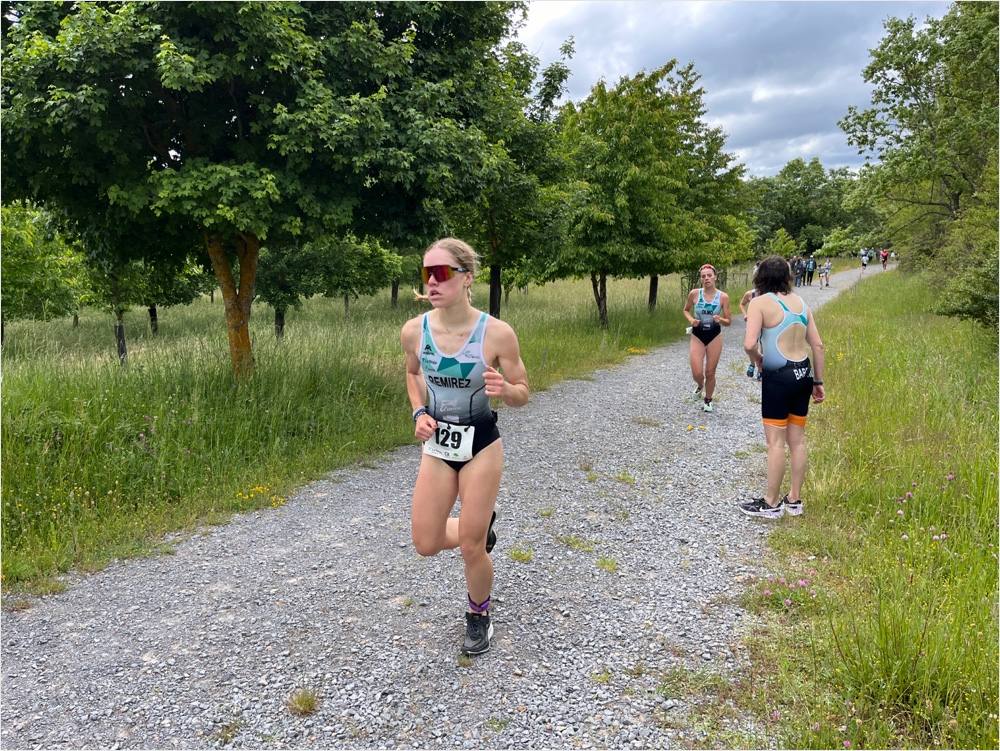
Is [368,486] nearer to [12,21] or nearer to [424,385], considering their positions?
[424,385]

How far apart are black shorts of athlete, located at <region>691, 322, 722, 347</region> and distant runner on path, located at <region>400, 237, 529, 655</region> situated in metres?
5.81

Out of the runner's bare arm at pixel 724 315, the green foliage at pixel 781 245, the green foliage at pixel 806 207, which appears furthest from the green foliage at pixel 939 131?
the green foliage at pixel 806 207

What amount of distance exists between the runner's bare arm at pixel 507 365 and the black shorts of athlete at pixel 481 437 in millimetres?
154

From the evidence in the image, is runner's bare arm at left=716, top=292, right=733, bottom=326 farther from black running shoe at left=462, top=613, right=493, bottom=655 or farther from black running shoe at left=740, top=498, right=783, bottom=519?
black running shoe at left=462, top=613, right=493, bottom=655

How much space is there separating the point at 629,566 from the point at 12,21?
759cm

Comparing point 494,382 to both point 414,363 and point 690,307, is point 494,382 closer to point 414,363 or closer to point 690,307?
point 414,363

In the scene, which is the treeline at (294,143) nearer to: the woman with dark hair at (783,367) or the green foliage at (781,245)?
the woman with dark hair at (783,367)

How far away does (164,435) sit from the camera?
18.4 feet

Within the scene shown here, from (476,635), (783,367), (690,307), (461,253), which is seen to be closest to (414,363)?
(461,253)

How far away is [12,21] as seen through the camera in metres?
5.95

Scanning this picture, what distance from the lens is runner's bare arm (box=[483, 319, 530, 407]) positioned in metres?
2.91

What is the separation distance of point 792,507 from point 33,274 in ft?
61.3

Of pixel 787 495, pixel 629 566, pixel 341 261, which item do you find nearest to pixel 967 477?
pixel 787 495

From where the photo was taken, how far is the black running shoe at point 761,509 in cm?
478
